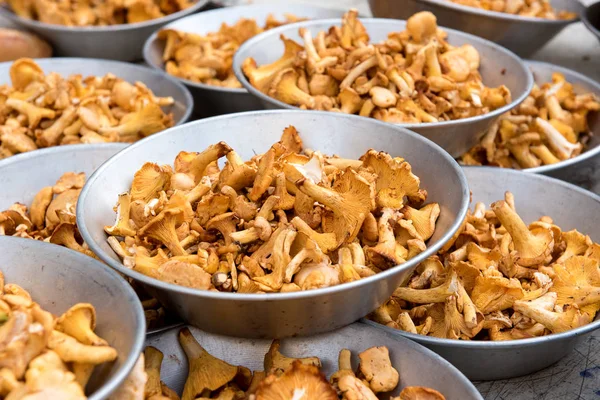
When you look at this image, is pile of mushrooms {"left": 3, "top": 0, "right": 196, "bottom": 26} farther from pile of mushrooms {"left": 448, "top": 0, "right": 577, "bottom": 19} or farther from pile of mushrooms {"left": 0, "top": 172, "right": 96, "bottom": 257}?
pile of mushrooms {"left": 0, "top": 172, "right": 96, "bottom": 257}

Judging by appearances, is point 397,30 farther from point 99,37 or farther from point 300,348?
point 300,348

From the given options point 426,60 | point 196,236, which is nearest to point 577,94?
point 426,60

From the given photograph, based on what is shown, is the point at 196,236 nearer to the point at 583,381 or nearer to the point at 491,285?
the point at 491,285

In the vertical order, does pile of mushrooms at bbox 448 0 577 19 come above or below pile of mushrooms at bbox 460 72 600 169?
above

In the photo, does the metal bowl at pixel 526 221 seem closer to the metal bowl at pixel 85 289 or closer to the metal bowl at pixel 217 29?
the metal bowl at pixel 85 289

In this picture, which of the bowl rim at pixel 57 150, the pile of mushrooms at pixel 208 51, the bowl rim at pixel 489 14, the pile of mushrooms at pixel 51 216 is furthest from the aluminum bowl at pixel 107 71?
the bowl rim at pixel 489 14

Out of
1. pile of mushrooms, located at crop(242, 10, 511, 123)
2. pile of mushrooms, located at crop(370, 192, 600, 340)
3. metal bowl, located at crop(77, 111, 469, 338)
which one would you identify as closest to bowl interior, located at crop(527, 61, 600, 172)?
pile of mushrooms, located at crop(242, 10, 511, 123)
